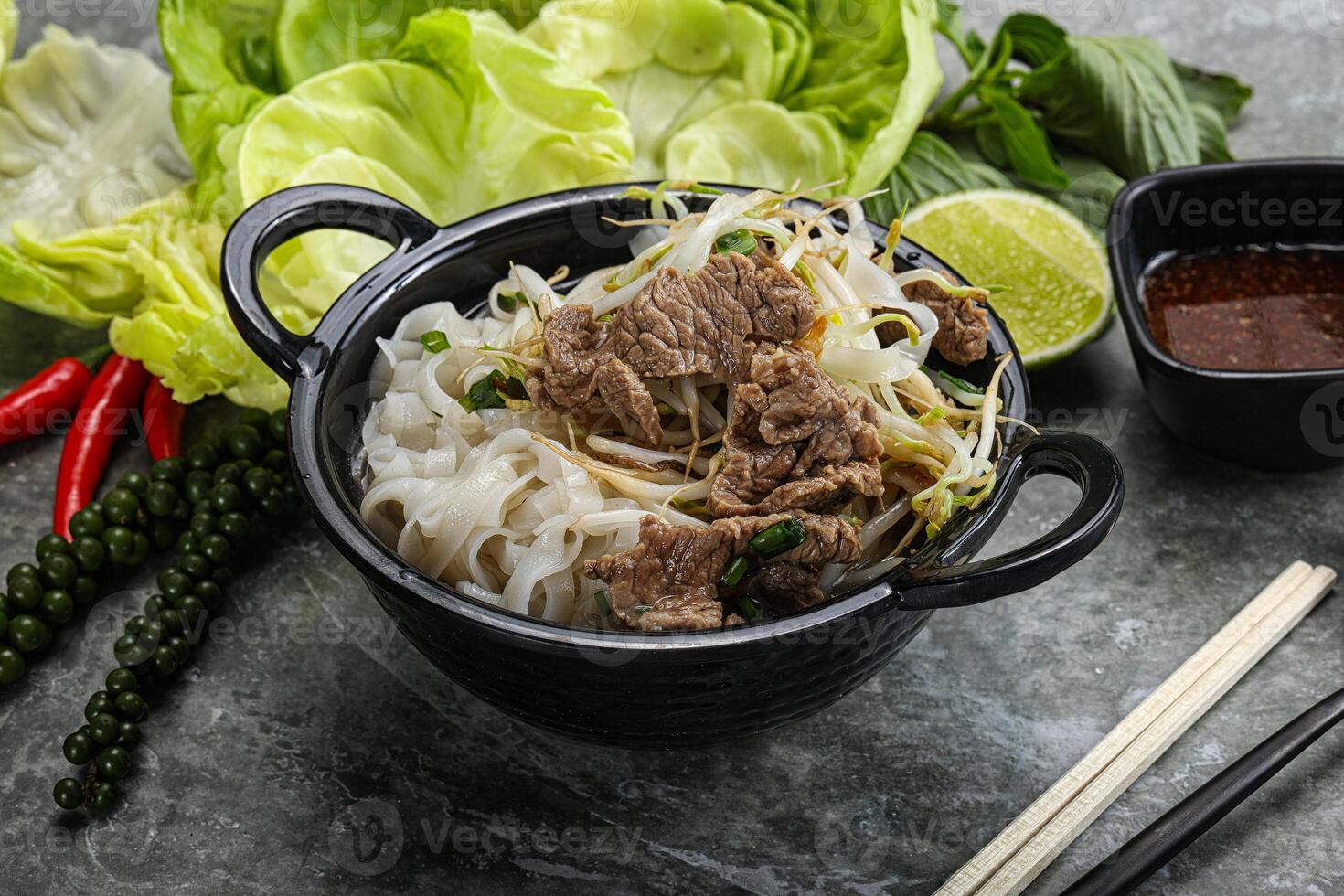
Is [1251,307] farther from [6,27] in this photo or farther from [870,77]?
[6,27]

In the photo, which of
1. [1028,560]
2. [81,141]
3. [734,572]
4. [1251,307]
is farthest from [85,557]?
[1251,307]

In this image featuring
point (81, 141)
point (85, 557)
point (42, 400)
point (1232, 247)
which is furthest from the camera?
point (81, 141)

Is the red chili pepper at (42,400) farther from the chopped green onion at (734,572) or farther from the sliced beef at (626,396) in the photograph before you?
the chopped green onion at (734,572)

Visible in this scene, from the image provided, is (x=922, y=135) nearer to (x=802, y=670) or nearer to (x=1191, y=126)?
(x=1191, y=126)

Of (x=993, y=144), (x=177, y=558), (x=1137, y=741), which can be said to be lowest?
(x=177, y=558)

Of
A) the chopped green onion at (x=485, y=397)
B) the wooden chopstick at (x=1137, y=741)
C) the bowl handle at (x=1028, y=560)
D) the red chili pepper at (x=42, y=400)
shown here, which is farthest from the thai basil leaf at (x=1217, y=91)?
the red chili pepper at (x=42, y=400)

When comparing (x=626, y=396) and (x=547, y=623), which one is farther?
(x=626, y=396)
